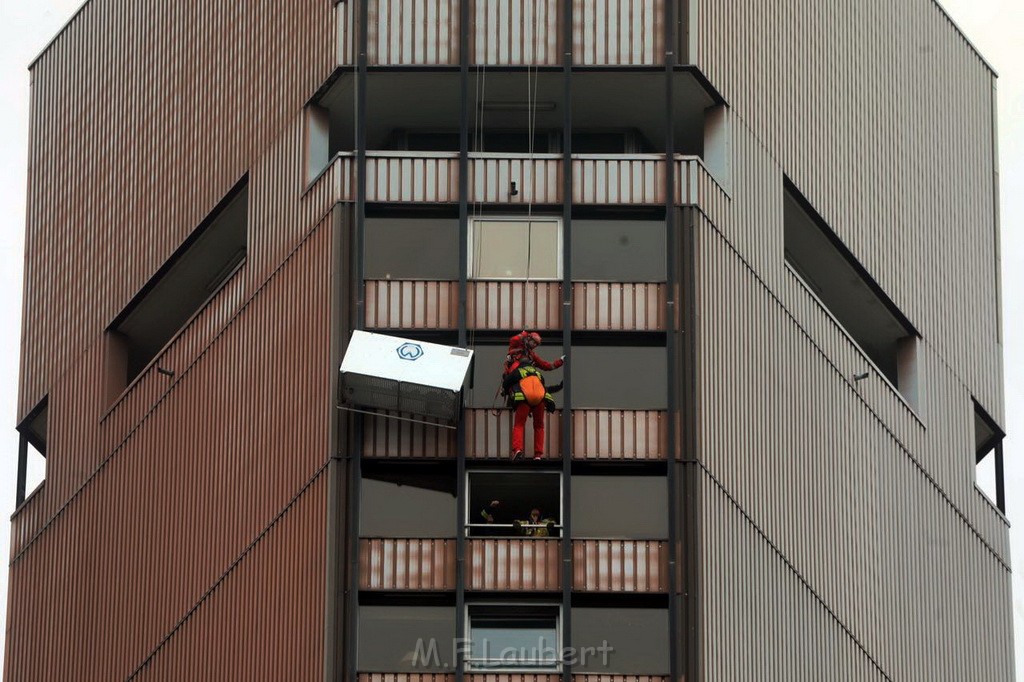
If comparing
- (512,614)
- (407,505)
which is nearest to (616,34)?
(407,505)

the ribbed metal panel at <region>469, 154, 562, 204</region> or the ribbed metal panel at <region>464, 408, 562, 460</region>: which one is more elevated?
the ribbed metal panel at <region>469, 154, 562, 204</region>

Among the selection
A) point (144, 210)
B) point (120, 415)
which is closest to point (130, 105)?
point (144, 210)

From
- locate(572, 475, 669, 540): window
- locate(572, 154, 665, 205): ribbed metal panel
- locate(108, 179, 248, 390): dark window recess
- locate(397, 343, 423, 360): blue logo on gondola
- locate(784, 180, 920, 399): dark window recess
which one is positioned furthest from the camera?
locate(784, 180, 920, 399): dark window recess

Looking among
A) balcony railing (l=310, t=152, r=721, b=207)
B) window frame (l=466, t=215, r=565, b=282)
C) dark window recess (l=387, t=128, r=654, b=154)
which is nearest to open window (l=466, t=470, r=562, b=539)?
window frame (l=466, t=215, r=565, b=282)

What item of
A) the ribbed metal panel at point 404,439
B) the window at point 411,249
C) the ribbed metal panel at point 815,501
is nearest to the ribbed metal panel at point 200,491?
the ribbed metal panel at point 404,439

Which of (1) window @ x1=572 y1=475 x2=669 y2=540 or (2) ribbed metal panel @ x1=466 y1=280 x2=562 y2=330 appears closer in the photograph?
(1) window @ x1=572 y1=475 x2=669 y2=540

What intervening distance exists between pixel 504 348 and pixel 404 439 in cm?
309

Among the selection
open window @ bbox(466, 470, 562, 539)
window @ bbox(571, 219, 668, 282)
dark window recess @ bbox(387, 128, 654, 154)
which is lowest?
open window @ bbox(466, 470, 562, 539)

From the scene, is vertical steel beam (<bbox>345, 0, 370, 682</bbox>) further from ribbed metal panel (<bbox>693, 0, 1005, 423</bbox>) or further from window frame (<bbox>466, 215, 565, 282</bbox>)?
ribbed metal panel (<bbox>693, 0, 1005, 423</bbox>)

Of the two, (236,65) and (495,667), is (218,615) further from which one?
(236,65)

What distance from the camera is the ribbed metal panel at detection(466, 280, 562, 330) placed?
6391cm

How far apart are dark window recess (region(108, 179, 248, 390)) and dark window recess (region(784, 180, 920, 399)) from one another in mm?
13501

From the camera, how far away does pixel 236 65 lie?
69.9 m

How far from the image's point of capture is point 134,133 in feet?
240
